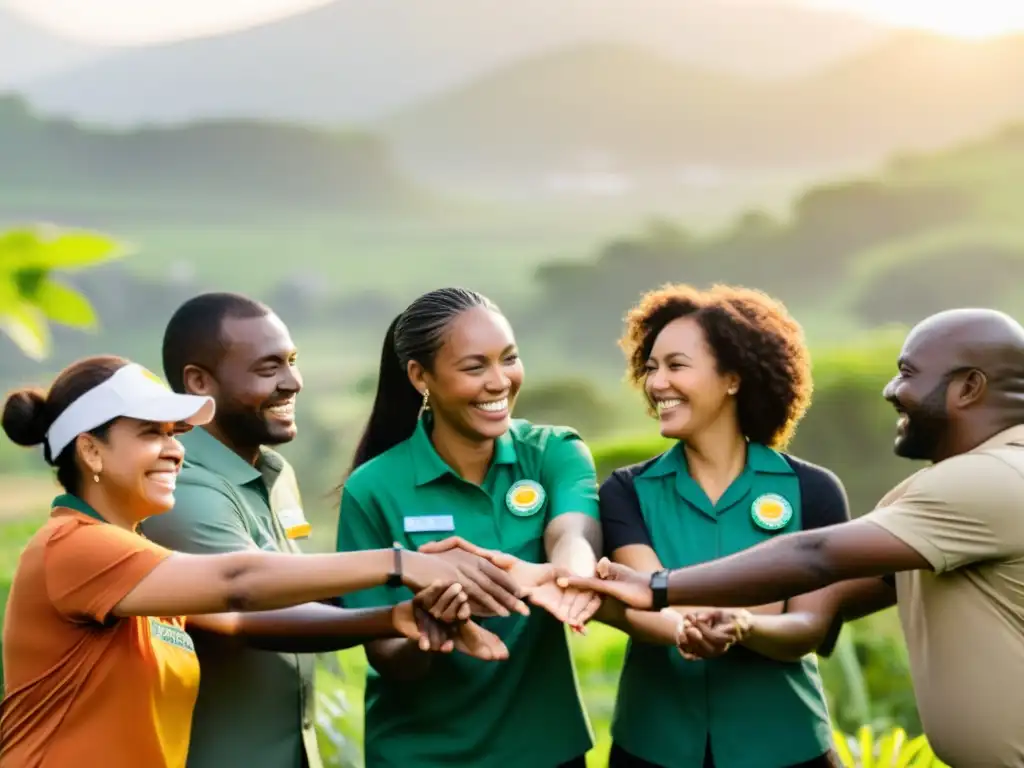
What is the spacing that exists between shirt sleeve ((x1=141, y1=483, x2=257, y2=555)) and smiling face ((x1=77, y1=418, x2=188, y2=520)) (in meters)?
0.37

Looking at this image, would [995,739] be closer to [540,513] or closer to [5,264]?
[540,513]

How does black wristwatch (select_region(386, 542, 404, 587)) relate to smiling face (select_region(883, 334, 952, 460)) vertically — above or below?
below

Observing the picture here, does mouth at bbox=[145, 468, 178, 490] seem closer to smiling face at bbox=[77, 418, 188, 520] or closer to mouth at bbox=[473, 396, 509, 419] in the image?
smiling face at bbox=[77, 418, 188, 520]

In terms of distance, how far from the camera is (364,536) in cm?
391

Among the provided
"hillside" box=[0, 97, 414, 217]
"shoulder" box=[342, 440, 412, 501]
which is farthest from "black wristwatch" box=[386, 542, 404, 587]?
"hillside" box=[0, 97, 414, 217]

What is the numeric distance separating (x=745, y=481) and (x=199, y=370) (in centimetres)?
175

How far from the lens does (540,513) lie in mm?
3988

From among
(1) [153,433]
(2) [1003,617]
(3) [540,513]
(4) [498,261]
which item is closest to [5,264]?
(1) [153,433]

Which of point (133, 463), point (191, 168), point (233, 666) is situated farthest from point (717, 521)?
point (191, 168)

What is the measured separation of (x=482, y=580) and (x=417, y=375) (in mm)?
717

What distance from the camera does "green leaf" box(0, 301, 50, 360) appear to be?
1.72m

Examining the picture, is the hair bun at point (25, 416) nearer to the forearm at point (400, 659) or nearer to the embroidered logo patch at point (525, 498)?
the forearm at point (400, 659)

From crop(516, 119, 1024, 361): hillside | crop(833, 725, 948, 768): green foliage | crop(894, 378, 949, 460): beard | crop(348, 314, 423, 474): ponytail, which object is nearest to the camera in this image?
crop(894, 378, 949, 460): beard

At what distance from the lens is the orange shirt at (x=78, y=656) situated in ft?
10.6
